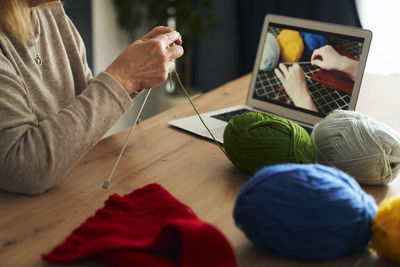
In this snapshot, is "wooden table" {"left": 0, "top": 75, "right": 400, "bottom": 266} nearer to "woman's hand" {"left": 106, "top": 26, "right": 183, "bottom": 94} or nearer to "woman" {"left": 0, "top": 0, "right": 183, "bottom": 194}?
"woman" {"left": 0, "top": 0, "right": 183, "bottom": 194}

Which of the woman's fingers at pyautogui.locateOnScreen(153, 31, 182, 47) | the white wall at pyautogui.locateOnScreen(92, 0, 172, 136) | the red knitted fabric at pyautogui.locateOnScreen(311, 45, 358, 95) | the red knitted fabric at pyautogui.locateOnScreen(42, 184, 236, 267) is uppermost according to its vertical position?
the woman's fingers at pyautogui.locateOnScreen(153, 31, 182, 47)

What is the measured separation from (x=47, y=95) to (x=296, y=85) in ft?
1.93

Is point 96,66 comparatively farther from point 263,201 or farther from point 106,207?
point 263,201

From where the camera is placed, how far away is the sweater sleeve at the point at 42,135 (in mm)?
822

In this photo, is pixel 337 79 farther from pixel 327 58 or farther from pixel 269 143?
pixel 269 143

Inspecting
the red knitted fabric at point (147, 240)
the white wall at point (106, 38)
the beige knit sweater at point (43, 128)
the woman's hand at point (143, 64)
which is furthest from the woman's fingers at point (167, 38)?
the white wall at point (106, 38)

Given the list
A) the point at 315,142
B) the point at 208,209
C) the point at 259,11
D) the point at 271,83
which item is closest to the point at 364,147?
the point at 315,142

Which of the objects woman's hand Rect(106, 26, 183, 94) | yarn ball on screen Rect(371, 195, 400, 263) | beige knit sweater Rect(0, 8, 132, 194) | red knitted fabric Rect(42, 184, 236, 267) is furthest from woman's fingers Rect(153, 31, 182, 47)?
yarn ball on screen Rect(371, 195, 400, 263)

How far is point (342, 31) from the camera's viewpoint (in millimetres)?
1104

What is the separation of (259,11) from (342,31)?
→ 1501 millimetres

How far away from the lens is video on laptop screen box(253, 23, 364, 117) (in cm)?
109

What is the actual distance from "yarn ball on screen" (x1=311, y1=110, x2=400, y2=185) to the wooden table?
39mm

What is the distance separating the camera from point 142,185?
88 centimetres

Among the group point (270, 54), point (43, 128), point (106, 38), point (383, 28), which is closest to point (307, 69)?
point (270, 54)
